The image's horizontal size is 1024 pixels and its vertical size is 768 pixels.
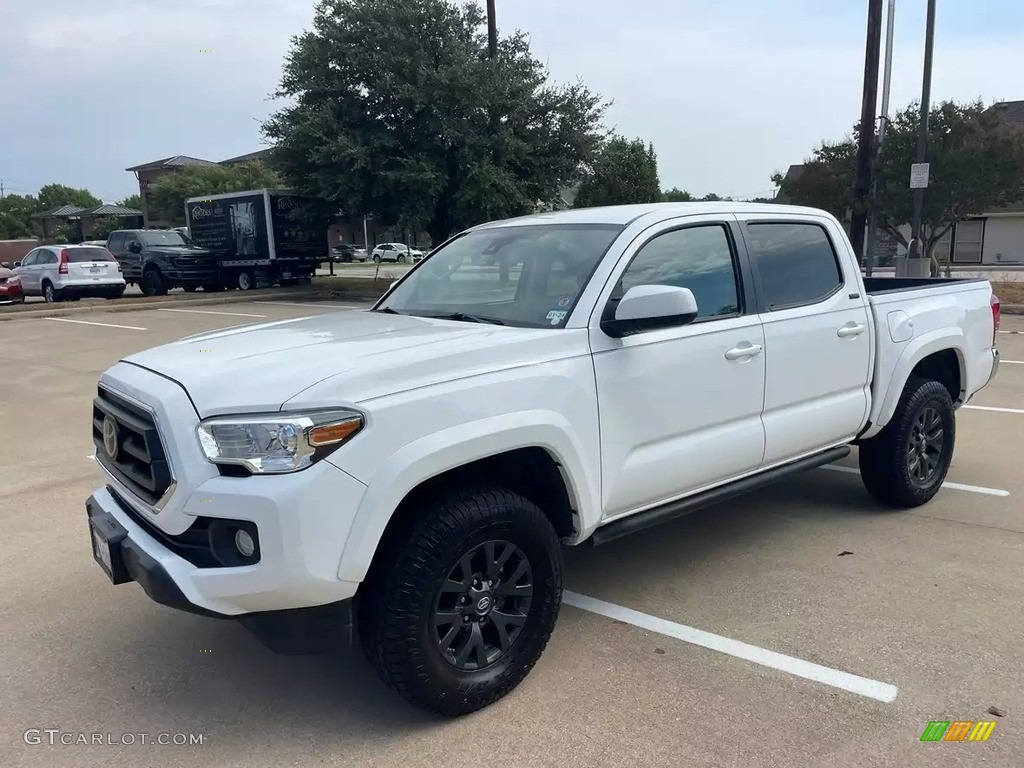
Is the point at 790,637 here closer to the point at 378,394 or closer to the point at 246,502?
the point at 378,394

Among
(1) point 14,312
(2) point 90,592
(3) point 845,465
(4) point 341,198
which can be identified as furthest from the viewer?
(4) point 341,198

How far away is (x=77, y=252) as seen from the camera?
20906 mm

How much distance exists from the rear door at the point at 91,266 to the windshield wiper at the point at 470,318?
2017cm

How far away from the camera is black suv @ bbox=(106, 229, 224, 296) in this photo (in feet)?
75.8

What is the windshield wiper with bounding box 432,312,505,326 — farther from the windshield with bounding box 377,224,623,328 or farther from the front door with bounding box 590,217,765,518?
the front door with bounding box 590,217,765,518

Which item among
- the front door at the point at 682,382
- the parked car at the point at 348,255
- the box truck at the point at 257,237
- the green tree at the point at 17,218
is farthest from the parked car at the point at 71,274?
the green tree at the point at 17,218

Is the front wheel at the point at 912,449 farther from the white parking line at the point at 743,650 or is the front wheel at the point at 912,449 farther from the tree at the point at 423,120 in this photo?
the tree at the point at 423,120

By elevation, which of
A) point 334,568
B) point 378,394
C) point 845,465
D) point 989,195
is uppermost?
point 989,195

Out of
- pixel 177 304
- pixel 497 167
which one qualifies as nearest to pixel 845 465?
pixel 497 167

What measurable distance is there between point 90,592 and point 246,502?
2177 millimetres

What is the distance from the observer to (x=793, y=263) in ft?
14.3

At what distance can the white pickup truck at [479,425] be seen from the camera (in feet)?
8.36

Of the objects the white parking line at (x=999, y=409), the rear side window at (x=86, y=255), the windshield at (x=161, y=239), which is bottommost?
the white parking line at (x=999, y=409)

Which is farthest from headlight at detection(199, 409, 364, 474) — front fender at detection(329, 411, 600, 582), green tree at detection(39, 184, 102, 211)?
green tree at detection(39, 184, 102, 211)
